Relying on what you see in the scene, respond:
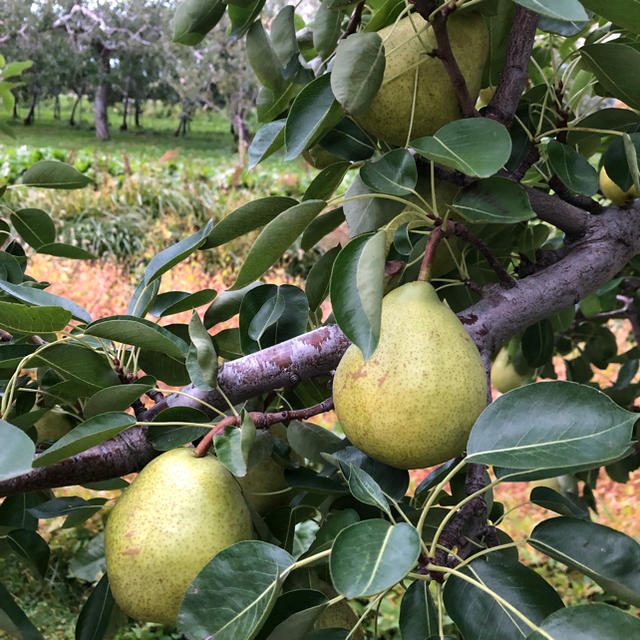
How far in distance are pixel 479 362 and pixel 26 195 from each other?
5.00 metres

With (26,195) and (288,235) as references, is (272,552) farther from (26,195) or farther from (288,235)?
(26,195)

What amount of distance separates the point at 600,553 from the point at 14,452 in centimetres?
37

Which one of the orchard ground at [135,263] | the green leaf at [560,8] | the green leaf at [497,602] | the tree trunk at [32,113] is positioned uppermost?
the green leaf at [560,8]

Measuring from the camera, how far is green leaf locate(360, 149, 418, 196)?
0.51 meters

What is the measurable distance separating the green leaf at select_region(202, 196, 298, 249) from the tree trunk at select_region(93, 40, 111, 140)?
15920 mm

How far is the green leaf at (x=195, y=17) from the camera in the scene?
22.3 inches

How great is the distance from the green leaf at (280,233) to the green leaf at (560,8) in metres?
0.18

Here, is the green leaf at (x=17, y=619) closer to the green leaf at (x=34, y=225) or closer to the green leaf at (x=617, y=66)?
the green leaf at (x=34, y=225)

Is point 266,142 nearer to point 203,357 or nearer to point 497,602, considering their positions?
point 203,357

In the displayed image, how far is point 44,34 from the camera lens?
600 inches

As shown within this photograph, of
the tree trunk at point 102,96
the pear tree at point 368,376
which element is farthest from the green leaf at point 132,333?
the tree trunk at point 102,96

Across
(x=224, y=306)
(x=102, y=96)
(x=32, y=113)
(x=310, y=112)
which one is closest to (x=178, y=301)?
(x=224, y=306)

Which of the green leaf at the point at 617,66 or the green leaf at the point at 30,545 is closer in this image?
the green leaf at the point at 617,66

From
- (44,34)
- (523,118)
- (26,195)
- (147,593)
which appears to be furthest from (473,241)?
(44,34)
